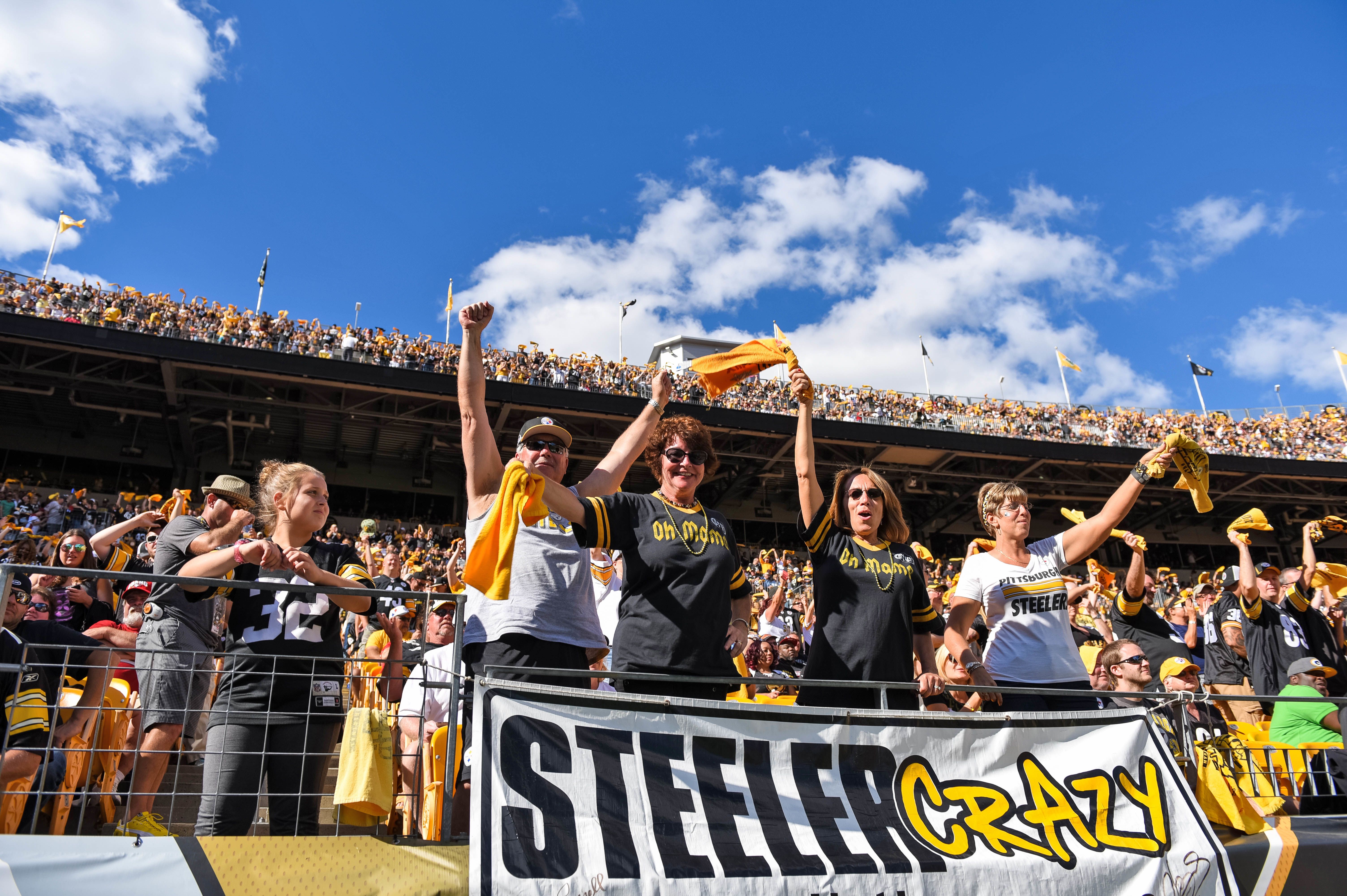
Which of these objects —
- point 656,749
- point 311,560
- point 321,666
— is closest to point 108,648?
point 311,560

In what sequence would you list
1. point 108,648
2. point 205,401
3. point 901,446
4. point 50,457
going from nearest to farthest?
point 108,648 → point 205,401 → point 50,457 → point 901,446

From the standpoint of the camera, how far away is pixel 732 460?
22.2 metres

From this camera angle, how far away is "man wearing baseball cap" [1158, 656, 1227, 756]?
3.50 m

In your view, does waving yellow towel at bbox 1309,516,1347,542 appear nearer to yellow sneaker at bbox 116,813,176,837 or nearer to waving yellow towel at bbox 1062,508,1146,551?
waving yellow towel at bbox 1062,508,1146,551

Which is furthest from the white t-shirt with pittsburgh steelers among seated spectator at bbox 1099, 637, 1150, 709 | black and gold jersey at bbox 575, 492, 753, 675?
black and gold jersey at bbox 575, 492, 753, 675

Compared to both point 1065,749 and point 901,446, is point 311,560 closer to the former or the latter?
point 1065,749

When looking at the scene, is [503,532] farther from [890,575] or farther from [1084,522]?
[1084,522]

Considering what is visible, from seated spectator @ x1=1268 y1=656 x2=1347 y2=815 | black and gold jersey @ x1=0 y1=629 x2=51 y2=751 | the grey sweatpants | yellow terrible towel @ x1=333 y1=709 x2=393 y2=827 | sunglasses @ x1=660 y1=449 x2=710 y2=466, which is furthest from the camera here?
seated spectator @ x1=1268 y1=656 x2=1347 y2=815

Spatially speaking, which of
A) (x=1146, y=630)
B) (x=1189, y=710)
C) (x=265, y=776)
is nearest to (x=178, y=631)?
(x=265, y=776)

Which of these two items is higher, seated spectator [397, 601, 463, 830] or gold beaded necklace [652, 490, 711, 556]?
gold beaded necklace [652, 490, 711, 556]

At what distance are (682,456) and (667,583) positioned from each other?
0.57 meters

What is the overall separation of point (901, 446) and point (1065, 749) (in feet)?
60.6

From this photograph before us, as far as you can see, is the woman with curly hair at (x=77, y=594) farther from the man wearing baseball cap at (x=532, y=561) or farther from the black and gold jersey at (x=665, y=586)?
the black and gold jersey at (x=665, y=586)

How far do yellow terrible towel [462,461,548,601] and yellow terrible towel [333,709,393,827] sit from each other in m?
0.97
